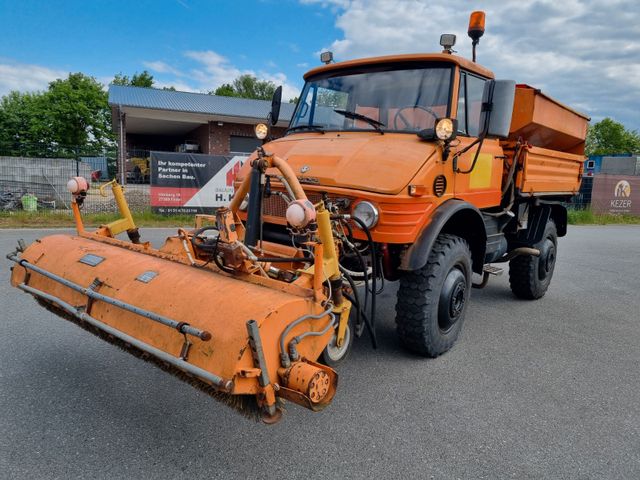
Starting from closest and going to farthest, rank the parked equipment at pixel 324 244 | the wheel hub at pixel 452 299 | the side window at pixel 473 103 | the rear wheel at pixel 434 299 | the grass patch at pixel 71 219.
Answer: the parked equipment at pixel 324 244, the rear wheel at pixel 434 299, the wheel hub at pixel 452 299, the side window at pixel 473 103, the grass patch at pixel 71 219

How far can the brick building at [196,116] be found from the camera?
21.0m

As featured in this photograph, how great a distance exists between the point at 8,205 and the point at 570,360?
534 inches

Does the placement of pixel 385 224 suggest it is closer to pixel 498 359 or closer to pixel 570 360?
pixel 498 359

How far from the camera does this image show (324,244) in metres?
2.83

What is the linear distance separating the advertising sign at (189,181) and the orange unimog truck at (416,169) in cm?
863

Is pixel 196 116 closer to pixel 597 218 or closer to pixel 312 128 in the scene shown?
pixel 597 218

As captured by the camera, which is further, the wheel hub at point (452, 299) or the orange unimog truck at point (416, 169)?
the wheel hub at point (452, 299)

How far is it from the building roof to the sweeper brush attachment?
1826 cm

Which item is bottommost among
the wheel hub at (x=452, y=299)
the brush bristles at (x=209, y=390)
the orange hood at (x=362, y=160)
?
the brush bristles at (x=209, y=390)

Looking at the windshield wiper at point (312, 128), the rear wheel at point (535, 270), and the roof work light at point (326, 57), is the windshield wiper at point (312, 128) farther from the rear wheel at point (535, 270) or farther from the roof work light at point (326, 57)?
the rear wheel at point (535, 270)

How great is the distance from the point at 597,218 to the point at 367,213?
19.3 metres

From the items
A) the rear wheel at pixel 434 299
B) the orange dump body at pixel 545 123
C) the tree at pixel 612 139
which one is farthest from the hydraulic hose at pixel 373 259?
the tree at pixel 612 139

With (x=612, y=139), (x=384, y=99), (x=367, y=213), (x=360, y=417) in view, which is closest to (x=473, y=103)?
(x=384, y=99)

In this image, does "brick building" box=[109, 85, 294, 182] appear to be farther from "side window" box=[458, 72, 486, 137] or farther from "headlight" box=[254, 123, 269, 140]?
"side window" box=[458, 72, 486, 137]
